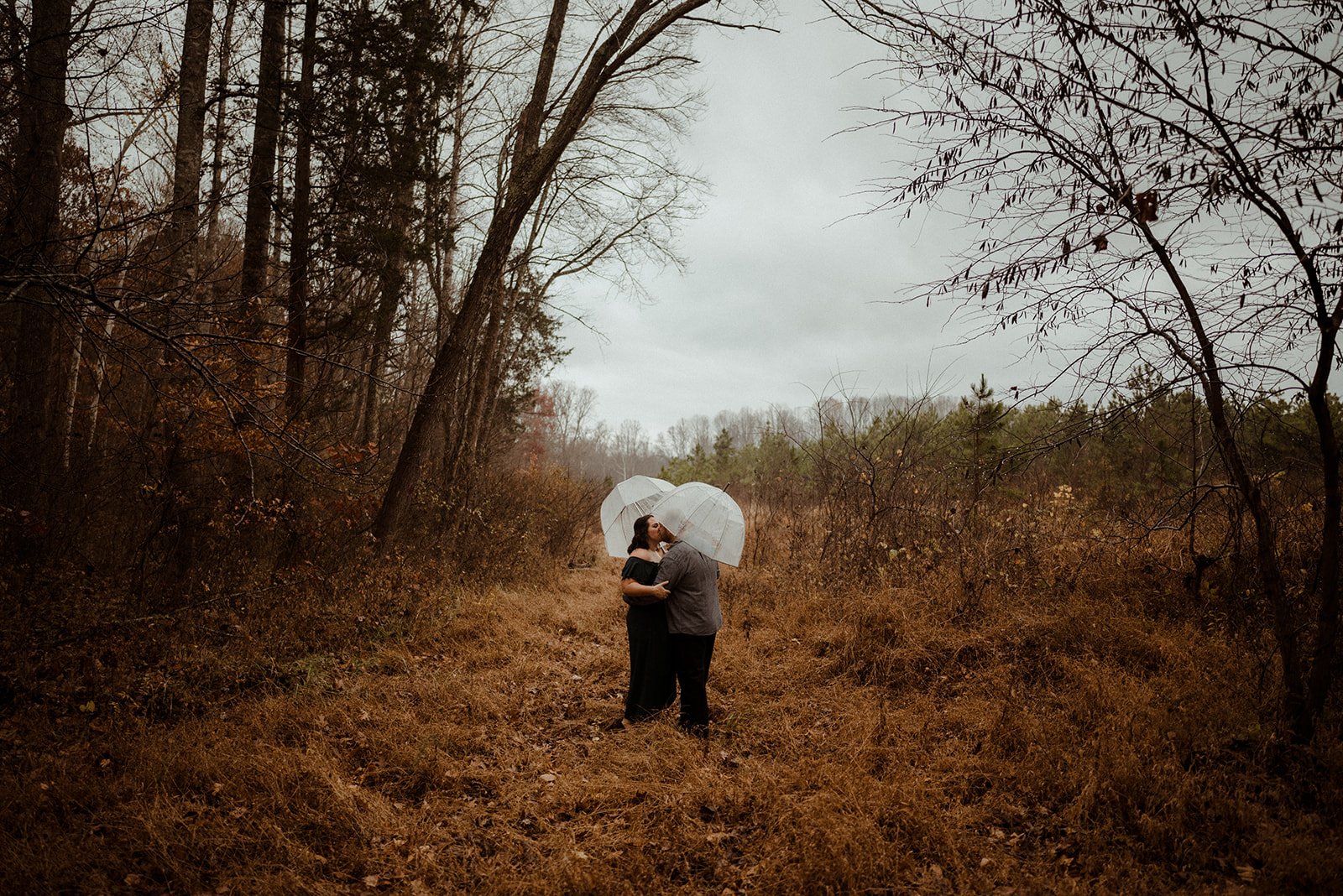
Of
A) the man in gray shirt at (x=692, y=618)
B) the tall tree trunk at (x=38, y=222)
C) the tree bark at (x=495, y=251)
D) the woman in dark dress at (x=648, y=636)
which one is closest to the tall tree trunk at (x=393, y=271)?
the tree bark at (x=495, y=251)

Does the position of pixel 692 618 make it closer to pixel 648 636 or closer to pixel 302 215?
pixel 648 636

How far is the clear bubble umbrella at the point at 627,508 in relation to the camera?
562cm

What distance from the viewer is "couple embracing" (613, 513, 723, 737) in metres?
5.01

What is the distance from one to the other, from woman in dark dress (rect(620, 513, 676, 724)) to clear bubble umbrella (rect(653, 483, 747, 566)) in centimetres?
16

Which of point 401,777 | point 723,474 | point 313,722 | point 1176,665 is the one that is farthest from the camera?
point 723,474

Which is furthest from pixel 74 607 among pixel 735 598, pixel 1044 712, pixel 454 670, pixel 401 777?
pixel 1044 712

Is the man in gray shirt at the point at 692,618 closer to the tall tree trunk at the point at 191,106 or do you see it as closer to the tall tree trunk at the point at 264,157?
the tall tree trunk at the point at 264,157

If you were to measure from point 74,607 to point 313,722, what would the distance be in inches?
115

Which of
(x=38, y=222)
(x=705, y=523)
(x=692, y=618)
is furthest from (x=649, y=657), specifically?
(x=38, y=222)

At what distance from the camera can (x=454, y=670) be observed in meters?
6.27

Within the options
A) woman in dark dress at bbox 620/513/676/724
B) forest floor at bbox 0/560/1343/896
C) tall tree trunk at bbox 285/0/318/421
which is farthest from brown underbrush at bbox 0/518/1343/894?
tall tree trunk at bbox 285/0/318/421

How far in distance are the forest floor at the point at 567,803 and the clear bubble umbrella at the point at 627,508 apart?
5.06 ft

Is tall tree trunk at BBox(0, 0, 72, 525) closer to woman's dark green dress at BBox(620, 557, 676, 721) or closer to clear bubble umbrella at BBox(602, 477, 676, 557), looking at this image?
clear bubble umbrella at BBox(602, 477, 676, 557)

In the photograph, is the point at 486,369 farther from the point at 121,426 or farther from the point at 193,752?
the point at 193,752
